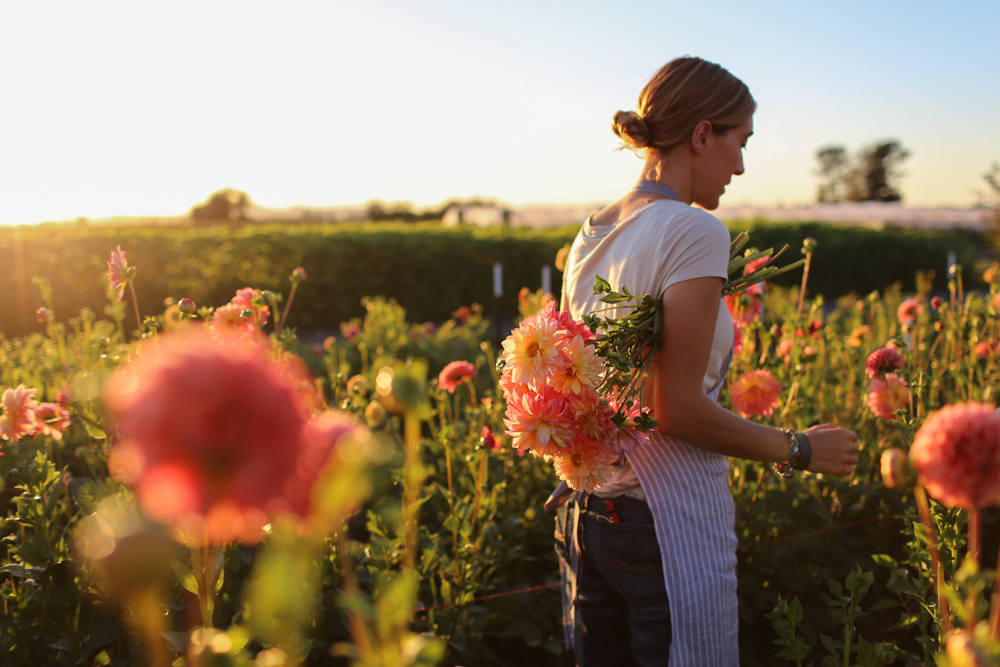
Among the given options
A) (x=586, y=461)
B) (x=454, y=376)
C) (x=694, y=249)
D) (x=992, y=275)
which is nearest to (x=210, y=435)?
(x=586, y=461)

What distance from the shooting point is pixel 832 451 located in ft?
3.99

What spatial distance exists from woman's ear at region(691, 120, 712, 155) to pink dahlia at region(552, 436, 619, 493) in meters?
0.73

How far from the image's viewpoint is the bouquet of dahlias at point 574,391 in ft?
3.21

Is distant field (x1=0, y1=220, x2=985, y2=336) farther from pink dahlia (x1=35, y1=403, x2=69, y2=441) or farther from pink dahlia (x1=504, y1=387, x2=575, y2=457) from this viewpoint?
pink dahlia (x1=504, y1=387, x2=575, y2=457)

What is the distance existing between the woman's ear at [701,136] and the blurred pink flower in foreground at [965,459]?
0.98m

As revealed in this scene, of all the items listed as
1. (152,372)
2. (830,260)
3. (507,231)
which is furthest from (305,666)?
(830,260)

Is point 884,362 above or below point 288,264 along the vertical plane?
above

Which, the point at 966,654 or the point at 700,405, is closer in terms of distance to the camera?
the point at 966,654

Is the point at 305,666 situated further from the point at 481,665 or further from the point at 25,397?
the point at 25,397

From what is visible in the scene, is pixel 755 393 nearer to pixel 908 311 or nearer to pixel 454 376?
pixel 454 376

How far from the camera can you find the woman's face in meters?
1.37

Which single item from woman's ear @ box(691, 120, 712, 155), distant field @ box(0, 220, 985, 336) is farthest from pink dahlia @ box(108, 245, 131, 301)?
distant field @ box(0, 220, 985, 336)

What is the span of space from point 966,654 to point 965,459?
0.15 metres

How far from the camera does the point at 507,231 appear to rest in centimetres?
1262
